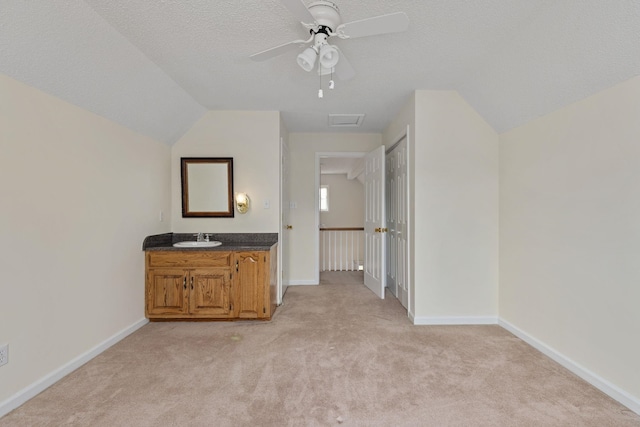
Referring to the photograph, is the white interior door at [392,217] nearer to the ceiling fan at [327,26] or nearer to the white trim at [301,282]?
the white trim at [301,282]

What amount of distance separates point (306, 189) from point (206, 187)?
1.64 m

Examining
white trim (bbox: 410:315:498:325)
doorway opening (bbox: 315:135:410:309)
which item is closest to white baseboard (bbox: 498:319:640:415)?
white trim (bbox: 410:315:498:325)

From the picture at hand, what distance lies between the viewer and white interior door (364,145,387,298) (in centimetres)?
402

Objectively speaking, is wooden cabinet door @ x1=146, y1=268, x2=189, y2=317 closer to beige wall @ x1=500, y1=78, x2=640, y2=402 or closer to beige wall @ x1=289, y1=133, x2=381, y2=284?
beige wall @ x1=289, y1=133, x2=381, y2=284

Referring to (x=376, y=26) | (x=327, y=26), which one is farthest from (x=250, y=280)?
(x=376, y=26)

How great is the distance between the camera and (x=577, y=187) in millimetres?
2188

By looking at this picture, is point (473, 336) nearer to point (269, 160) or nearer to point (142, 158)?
point (269, 160)

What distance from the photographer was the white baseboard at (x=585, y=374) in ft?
5.95

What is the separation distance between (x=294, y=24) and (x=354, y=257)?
15.6ft

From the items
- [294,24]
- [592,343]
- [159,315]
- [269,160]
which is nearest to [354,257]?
[269,160]

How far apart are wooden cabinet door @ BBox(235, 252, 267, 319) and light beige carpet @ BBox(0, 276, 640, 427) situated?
245 mm

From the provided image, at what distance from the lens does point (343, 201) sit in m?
8.33

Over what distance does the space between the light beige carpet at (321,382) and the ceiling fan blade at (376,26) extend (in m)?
2.22

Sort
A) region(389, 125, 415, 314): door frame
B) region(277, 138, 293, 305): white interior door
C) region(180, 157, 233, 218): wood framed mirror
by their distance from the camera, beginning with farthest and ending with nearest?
region(277, 138, 293, 305): white interior door, region(180, 157, 233, 218): wood framed mirror, region(389, 125, 415, 314): door frame
